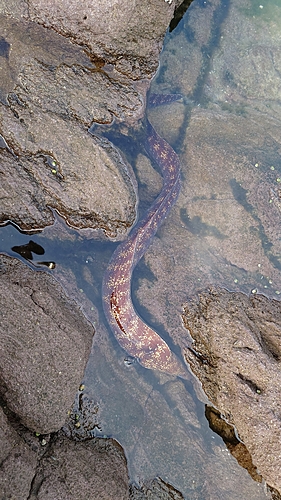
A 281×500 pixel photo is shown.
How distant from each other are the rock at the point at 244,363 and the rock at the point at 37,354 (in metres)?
1.31

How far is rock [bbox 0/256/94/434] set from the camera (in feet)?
9.11

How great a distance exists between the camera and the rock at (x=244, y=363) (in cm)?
326

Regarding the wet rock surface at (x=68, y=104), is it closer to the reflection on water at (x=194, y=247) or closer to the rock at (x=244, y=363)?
the reflection on water at (x=194, y=247)

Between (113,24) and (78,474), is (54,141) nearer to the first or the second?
(113,24)

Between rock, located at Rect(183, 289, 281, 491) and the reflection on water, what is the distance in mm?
253

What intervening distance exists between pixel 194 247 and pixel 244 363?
150 centimetres

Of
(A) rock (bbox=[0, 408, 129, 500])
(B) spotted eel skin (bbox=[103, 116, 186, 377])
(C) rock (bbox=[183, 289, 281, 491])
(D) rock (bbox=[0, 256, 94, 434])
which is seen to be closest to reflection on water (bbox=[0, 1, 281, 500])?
(B) spotted eel skin (bbox=[103, 116, 186, 377])

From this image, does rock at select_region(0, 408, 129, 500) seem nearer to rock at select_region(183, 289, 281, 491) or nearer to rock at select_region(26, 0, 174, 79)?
rock at select_region(183, 289, 281, 491)

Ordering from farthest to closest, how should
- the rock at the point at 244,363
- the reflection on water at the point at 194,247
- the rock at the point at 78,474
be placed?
the reflection on water at the point at 194,247
the rock at the point at 244,363
the rock at the point at 78,474

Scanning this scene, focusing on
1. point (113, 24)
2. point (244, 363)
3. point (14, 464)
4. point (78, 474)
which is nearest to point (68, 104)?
point (113, 24)

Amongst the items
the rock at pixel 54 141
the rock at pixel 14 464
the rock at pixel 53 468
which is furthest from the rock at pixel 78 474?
the rock at pixel 54 141

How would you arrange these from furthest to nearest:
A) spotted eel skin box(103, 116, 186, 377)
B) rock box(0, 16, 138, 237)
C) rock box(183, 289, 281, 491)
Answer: spotted eel skin box(103, 116, 186, 377) < rock box(0, 16, 138, 237) < rock box(183, 289, 281, 491)

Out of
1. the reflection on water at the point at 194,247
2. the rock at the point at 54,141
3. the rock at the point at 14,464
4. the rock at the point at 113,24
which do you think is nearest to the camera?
the rock at the point at 14,464

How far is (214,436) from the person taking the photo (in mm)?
3939
